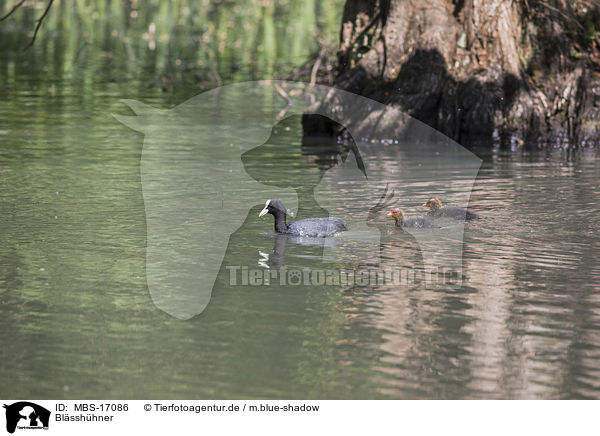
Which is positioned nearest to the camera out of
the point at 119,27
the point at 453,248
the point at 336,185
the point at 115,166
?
the point at 453,248

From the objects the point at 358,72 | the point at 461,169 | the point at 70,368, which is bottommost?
the point at 70,368

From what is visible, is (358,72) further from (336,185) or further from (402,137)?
(336,185)

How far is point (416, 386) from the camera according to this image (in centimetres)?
768

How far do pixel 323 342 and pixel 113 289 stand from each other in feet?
8.20

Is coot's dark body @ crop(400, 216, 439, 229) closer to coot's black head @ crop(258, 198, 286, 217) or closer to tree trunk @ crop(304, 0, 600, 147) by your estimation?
coot's black head @ crop(258, 198, 286, 217)

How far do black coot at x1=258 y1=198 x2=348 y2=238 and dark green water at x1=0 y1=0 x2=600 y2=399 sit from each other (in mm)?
355

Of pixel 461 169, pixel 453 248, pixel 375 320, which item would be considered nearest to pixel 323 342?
pixel 375 320

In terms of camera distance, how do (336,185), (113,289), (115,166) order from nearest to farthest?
(113,289) < (336,185) < (115,166)

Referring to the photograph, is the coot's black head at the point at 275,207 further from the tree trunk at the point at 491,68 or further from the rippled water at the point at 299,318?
the tree trunk at the point at 491,68
